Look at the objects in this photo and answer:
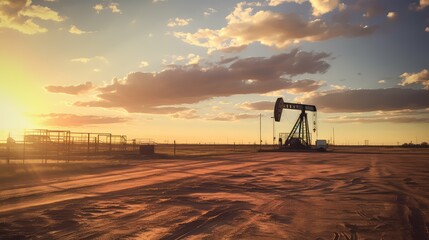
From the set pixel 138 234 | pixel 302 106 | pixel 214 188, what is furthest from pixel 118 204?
pixel 302 106

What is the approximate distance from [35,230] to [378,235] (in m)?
5.94

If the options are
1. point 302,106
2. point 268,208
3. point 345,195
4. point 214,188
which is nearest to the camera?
point 268,208

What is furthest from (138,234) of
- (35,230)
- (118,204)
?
(118,204)

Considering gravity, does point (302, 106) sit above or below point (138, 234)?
above

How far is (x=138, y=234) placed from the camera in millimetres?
6203

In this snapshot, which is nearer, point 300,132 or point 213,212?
point 213,212

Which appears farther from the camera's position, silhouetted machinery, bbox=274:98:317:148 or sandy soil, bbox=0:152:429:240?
silhouetted machinery, bbox=274:98:317:148

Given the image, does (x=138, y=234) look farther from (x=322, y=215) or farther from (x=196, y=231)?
(x=322, y=215)

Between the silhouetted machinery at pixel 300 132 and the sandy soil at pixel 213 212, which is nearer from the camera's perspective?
the sandy soil at pixel 213 212

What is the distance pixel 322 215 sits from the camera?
804cm

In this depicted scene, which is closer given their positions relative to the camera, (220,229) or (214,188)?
(220,229)

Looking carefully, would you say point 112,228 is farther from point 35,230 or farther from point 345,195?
point 345,195

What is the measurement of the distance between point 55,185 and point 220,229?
9085 mm

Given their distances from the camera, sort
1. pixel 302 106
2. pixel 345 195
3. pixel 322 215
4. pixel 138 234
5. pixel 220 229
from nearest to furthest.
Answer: pixel 138 234 → pixel 220 229 → pixel 322 215 → pixel 345 195 → pixel 302 106
